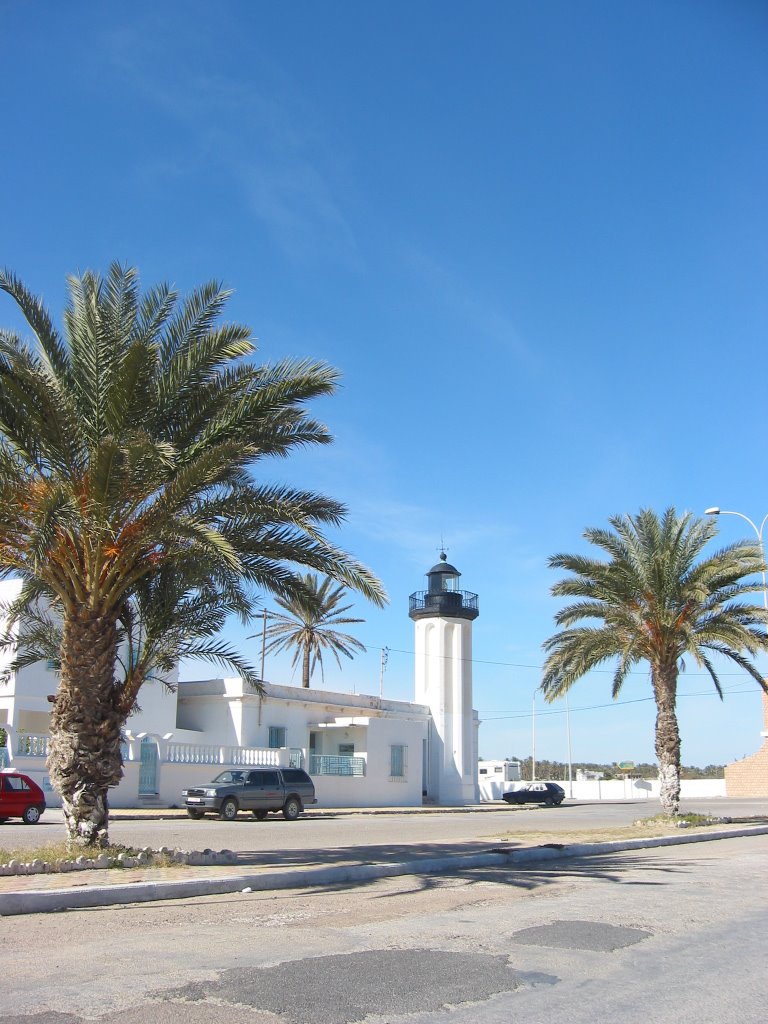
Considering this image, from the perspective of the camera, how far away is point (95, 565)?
1331 cm

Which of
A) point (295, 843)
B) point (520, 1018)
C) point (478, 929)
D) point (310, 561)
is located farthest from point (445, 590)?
point (520, 1018)

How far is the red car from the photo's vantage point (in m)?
24.5

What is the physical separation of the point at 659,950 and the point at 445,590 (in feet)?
138

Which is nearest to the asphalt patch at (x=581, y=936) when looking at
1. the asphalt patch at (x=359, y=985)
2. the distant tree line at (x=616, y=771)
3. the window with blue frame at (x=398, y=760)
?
the asphalt patch at (x=359, y=985)

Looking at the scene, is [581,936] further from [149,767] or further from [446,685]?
[446,685]

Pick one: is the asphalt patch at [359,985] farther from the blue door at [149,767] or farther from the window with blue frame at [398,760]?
the window with blue frame at [398,760]

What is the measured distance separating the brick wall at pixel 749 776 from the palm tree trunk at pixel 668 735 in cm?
3134

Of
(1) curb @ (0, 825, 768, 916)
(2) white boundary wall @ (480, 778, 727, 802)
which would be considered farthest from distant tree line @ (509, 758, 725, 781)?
(1) curb @ (0, 825, 768, 916)

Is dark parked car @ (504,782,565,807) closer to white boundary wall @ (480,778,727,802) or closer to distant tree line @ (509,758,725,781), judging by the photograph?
white boundary wall @ (480,778,727,802)

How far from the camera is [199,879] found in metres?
11.8

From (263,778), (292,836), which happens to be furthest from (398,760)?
(292,836)

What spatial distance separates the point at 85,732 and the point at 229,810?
17.2 metres

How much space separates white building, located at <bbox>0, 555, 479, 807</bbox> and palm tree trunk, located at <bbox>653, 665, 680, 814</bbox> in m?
13.7

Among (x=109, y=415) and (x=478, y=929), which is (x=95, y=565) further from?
(x=478, y=929)
